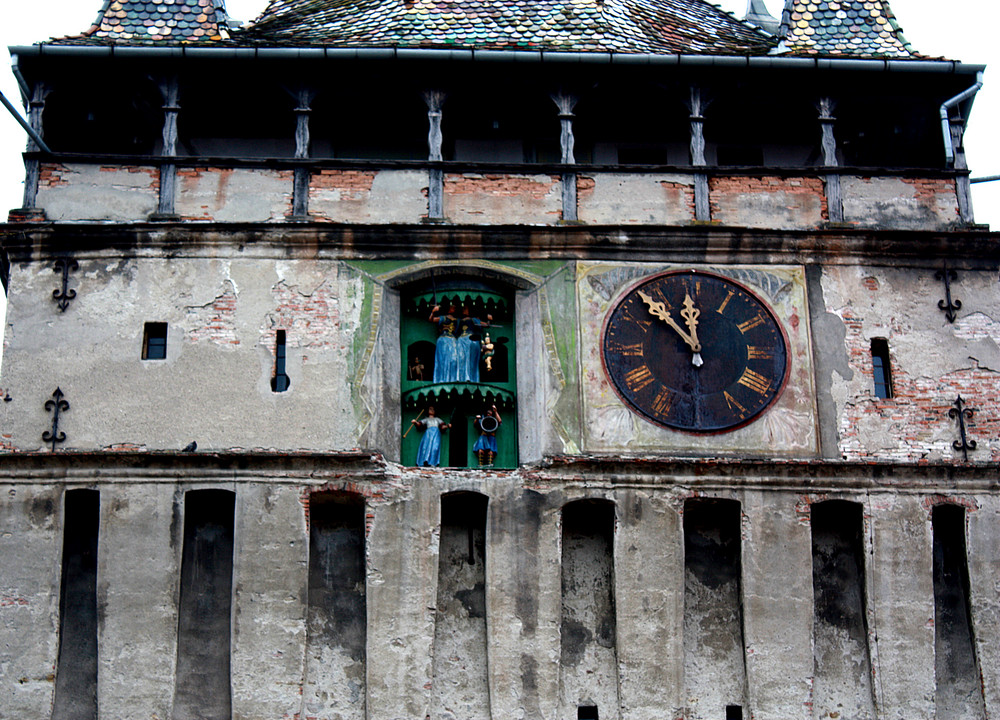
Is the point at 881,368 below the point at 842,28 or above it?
below

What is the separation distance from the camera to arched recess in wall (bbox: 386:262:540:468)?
19.6 metres

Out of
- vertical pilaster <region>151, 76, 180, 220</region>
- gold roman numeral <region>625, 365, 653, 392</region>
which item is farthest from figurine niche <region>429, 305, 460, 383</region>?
vertical pilaster <region>151, 76, 180, 220</region>

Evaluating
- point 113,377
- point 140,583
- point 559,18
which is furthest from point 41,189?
point 559,18

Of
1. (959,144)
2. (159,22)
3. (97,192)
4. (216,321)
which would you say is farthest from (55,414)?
(959,144)

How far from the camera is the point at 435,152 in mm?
20500

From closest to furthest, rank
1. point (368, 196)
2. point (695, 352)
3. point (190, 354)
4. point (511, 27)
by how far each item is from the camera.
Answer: point (190, 354), point (695, 352), point (368, 196), point (511, 27)

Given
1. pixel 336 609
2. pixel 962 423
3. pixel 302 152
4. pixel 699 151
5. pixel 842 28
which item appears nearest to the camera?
pixel 336 609

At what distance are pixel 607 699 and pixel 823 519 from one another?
2901mm

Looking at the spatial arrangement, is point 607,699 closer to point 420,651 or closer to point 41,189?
point 420,651

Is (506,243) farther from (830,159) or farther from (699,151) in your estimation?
(830,159)

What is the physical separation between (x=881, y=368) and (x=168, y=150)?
7904 mm

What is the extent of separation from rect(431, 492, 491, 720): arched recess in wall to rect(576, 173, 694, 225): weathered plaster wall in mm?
3521

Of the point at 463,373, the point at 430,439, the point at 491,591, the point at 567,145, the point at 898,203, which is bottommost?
the point at 491,591

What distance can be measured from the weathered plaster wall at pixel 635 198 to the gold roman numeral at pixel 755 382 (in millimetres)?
1856
